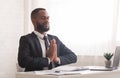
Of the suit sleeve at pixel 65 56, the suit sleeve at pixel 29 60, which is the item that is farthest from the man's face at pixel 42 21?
the suit sleeve at pixel 65 56

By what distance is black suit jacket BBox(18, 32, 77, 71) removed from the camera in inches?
87.9

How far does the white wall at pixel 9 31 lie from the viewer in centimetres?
360

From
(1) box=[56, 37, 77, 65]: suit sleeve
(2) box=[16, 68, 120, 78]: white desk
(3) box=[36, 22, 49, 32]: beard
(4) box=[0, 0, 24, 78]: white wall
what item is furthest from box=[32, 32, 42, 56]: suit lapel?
(4) box=[0, 0, 24, 78]: white wall

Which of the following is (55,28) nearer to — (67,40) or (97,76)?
(67,40)

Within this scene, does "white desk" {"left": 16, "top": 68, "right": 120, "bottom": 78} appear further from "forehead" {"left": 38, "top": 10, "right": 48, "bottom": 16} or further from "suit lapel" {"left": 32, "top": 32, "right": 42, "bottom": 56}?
"forehead" {"left": 38, "top": 10, "right": 48, "bottom": 16}

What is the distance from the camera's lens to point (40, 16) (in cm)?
253

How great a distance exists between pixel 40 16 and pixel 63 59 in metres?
0.49

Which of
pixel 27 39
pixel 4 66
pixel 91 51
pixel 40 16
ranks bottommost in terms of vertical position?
pixel 4 66

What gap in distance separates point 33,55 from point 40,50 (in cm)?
8

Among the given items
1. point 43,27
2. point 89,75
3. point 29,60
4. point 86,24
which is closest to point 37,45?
point 43,27

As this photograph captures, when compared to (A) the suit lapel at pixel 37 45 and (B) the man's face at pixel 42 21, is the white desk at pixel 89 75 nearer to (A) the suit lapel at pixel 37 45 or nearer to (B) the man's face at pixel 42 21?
(A) the suit lapel at pixel 37 45

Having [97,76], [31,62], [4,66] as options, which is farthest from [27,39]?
[4,66]

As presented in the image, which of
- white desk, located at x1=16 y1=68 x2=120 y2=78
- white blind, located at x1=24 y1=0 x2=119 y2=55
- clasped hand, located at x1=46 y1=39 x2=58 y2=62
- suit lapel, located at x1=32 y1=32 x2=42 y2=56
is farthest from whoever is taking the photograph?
white blind, located at x1=24 y1=0 x2=119 y2=55

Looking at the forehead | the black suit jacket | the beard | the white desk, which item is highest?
the forehead
